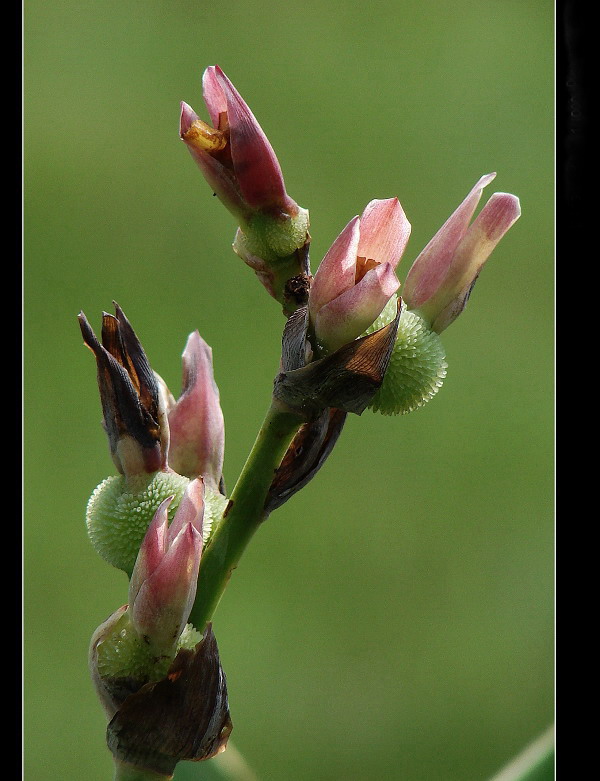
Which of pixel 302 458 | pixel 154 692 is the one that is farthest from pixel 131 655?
pixel 302 458

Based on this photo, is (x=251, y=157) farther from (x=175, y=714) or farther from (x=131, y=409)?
(x=175, y=714)

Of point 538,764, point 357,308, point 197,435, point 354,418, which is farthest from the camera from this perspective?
point 354,418

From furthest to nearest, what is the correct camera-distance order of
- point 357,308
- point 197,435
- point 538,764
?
point 538,764 < point 197,435 < point 357,308

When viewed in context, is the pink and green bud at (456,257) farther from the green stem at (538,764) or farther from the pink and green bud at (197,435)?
the green stem at (538,764)

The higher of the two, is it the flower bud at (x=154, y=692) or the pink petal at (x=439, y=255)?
the pink petal at (x=439, y=255)

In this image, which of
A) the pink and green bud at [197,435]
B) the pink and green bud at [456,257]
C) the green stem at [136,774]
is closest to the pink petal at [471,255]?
the pink and green bud at [456,257]
